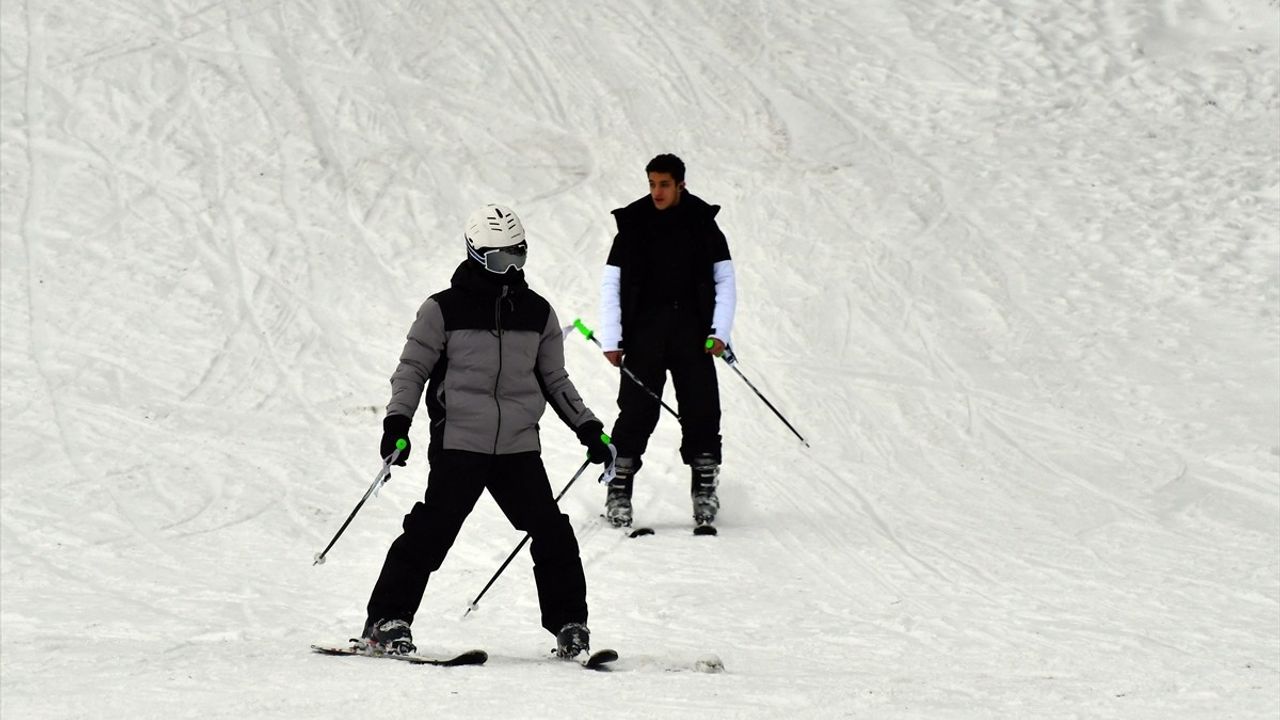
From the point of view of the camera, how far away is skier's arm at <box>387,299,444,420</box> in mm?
5652

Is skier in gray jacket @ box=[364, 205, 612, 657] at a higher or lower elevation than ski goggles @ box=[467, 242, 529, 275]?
lower

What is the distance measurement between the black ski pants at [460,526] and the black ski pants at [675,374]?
2.43 metres

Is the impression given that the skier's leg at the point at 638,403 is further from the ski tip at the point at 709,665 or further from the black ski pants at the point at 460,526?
the ski tip at the point at 709,665

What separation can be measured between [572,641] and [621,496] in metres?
2.72

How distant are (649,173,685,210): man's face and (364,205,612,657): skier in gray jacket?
94.4 inches

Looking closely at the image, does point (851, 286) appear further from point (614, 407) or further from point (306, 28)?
point (306, 28)

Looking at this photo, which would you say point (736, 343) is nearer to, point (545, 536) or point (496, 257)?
point (545, 536)

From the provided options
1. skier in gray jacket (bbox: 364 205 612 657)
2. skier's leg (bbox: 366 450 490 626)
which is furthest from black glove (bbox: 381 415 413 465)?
skier's leg (bbox: 366 450 490 626)

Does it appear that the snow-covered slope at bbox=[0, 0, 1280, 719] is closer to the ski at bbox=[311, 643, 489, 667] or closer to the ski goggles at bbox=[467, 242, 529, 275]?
the ski at bbox=[311, 643, 489, 667]

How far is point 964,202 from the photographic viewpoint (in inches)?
557

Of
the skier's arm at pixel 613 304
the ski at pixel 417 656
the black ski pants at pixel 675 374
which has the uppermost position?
the skier's arm at pixel 613 304

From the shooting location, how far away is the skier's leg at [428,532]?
571 cm

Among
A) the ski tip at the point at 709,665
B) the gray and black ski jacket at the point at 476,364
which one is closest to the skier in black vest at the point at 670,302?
the gray and black ski jacket at the point at 476,364

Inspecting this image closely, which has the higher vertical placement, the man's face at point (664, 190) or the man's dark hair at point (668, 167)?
the man's dark hair at point (668, 167)
